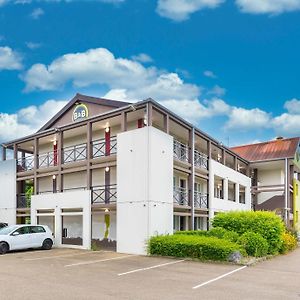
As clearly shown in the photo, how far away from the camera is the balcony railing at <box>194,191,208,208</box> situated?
78.0ft

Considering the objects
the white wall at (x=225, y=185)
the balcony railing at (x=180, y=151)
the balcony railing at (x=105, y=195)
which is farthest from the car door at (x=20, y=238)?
the white wall at (x=225, y=185)

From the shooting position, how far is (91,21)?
51.8 ft

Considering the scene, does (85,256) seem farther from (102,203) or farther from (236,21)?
(236,21)

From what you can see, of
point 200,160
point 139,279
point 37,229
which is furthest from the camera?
point 200,160

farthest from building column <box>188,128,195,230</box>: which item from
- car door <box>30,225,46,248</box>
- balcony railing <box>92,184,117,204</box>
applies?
car door <box>30,225,46,248</box>

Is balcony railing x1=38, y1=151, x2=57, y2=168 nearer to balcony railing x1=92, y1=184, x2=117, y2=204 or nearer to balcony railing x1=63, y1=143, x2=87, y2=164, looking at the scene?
balcony railing x1=63, y1=143, x2=87, y2=164

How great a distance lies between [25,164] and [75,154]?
4.81m

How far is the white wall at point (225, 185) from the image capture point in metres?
25.5

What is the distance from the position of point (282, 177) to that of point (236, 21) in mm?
21535

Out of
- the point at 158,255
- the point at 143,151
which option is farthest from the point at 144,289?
the point at 143,151

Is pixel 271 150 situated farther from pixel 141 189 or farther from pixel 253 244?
pixel 141 189

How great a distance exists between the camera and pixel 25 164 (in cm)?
2638

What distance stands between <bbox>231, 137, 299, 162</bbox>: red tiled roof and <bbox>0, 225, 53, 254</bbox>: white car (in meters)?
20.2

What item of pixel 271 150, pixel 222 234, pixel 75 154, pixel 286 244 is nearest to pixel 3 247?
pixel 75 154
